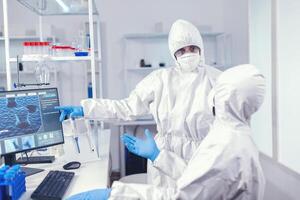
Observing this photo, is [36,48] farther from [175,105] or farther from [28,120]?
[175,105]

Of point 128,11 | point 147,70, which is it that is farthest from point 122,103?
point 128,11

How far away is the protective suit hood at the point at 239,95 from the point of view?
1.03m

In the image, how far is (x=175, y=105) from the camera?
1832mm

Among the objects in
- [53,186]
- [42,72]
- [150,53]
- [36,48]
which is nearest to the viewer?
[53,186]

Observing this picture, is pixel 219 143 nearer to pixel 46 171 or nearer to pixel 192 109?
pixel 192 109

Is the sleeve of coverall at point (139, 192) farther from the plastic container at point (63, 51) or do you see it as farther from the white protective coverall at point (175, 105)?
the plastic container at point (63, 51)

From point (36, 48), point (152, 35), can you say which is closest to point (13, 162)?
point (36, 48)

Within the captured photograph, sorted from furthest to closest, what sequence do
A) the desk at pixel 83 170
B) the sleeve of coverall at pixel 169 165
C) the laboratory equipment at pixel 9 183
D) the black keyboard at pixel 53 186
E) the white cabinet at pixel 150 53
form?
the white cabinet at pixel 150 53, the sleeve of coverall at pixel 169 165, the desk at pixel 83 170, the black keyboard at pixel 53 186, the laboratory equipment at pixel 9 183

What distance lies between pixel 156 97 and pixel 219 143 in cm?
90

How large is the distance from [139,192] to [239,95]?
0.47 m

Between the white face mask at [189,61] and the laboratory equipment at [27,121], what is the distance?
2.56ft

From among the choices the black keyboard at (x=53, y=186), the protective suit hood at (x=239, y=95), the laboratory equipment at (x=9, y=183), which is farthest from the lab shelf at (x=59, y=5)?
the protective suit hood at (x=239, y=95)

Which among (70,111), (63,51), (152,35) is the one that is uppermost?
(152,35)

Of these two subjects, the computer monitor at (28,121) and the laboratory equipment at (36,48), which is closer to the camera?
the computer monitor at (28,121)
